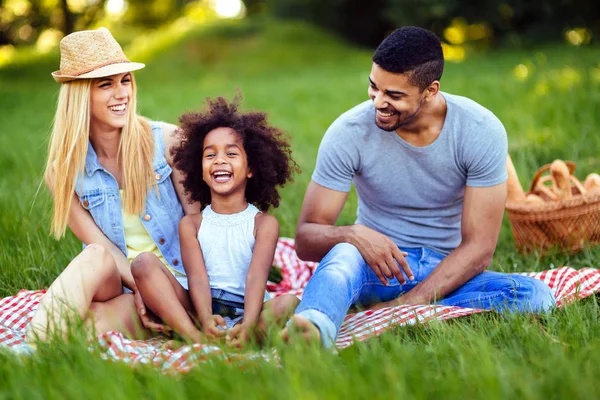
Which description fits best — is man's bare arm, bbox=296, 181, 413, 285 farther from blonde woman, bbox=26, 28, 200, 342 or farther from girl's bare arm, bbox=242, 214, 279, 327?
blonde woman, bbox=26, 28, 200, 342

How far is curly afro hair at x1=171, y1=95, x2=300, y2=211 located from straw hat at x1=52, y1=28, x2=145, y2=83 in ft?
1.41

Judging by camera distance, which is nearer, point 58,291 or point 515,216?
point 58,291

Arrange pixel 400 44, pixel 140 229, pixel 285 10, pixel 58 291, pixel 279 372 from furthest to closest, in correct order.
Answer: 1. pixel 285 10
2. pixel 140 229
3. pixel 400 44
4. pixel 58 291
5. pixel 279 372

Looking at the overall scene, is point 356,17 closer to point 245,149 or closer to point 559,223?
point 559,223

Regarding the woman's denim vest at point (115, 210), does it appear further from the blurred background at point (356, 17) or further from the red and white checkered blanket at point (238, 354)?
the blurred background at point (356, 17)

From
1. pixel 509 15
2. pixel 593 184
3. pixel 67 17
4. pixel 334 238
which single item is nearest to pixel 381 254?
pixel 334 238

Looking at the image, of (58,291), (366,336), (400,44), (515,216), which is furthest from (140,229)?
(515,216)

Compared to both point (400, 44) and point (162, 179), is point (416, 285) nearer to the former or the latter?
point (400, 44)

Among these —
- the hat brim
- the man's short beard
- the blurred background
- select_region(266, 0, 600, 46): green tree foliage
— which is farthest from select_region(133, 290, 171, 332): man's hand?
select_region(266, 0, 600, 46): green tree foliage

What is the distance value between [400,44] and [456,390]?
1.85 m

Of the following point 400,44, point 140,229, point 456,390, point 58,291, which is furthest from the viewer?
point 140,229

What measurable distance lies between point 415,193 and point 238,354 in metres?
→ 1.60

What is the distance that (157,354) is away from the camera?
3.03 metres

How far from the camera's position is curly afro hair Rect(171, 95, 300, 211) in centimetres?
371
